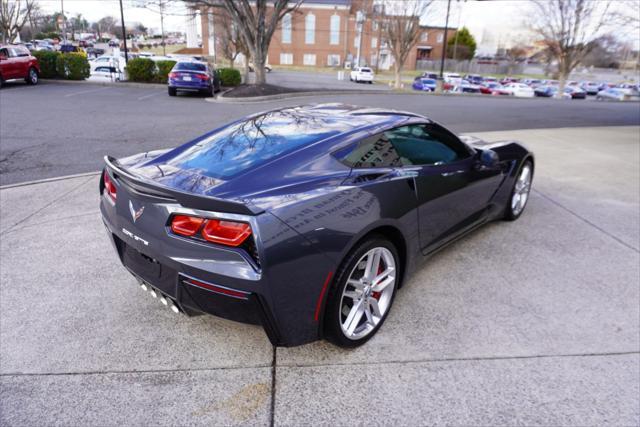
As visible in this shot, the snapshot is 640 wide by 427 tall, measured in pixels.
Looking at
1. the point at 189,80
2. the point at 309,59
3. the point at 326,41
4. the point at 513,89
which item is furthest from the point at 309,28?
the point at 189,80

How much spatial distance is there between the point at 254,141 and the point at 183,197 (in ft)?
2.95

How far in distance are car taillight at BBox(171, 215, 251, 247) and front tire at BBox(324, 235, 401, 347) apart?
649 millimetres

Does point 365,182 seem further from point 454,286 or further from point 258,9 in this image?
point 258,9

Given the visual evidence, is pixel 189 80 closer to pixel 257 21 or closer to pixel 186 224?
pixel 257 21

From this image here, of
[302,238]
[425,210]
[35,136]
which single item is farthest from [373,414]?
[35,136]

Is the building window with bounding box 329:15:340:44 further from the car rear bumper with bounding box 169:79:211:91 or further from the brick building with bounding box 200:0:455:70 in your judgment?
the car rear bumper with bounding box 169:79:211:91

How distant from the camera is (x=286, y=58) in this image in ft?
229

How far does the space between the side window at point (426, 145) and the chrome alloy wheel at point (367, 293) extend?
0.77 meters

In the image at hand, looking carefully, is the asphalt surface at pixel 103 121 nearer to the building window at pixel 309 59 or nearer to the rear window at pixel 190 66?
the rear window at pixel 190 66

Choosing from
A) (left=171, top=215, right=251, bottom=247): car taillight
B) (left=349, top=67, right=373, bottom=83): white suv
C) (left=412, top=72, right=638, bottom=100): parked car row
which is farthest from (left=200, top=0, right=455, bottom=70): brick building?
(left=171, top=215, right=251, bottom=247): car taillight

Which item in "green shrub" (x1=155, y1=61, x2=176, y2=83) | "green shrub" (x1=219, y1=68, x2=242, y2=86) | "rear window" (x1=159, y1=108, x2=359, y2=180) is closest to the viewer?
"rear window" (x1=159, y1=108, x2=359, y2=180)

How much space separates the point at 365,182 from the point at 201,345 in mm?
1483

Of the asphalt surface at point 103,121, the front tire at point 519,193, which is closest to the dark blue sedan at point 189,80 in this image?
the asphalt surface at point 103,121

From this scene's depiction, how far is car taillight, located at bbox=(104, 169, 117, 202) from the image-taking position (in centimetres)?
288
